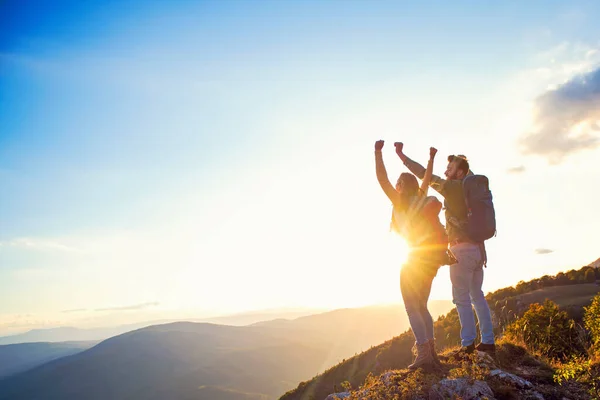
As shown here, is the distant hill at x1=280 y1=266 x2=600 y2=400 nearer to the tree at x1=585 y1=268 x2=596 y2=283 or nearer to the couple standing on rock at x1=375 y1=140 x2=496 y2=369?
the tree at x1=585 y1=268 x2=596 y2=283

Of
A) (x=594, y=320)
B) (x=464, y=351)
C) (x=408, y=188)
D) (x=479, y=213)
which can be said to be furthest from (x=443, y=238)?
(x=594, y=320)

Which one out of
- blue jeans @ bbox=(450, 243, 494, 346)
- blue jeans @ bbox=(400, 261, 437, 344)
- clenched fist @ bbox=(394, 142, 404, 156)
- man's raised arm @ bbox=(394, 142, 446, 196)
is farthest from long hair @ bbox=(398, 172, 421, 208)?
blue jeans @ bbox=(450, 243, 494, 346)

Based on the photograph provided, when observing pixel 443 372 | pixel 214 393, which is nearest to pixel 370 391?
pixel 443 372

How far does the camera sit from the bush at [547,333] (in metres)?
8.42

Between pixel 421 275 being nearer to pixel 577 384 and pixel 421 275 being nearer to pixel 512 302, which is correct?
pixel 577 384

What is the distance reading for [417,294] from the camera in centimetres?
592

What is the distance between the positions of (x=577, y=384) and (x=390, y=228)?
11.2 ft

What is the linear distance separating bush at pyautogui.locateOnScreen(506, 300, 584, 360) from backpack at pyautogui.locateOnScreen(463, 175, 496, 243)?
331 centimetres

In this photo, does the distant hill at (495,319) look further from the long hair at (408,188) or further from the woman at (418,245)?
the long hair at (408,188)

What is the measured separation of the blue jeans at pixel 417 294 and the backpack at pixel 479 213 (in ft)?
3.31

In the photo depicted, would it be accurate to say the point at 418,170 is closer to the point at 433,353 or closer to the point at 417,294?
the point at 417,294

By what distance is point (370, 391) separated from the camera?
214 inches

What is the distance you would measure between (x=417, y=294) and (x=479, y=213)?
1.63 metres

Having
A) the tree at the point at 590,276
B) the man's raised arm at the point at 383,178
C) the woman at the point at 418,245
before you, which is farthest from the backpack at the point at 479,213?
the tree at the point at 590,276
